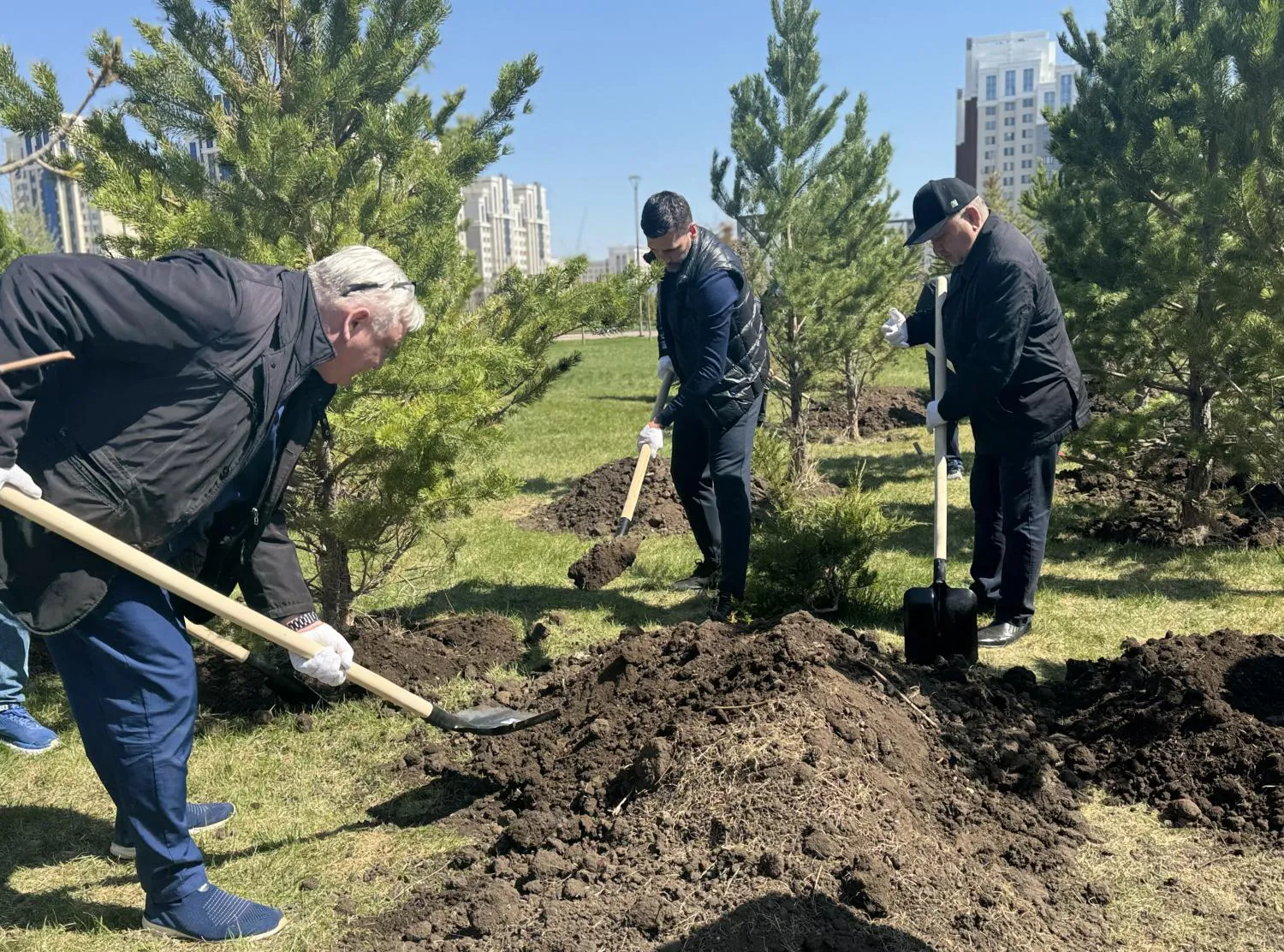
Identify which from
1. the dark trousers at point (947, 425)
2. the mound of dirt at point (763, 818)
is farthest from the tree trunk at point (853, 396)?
the mound of dirt at point (763, 818)

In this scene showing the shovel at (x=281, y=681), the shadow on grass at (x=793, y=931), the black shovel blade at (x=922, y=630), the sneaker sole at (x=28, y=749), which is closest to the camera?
the shadow on grass at (x=793, y=931)

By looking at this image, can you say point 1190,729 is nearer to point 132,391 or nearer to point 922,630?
point 922,630

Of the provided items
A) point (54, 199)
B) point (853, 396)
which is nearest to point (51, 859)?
point (853, 396)

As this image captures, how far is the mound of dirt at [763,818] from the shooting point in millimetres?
2699

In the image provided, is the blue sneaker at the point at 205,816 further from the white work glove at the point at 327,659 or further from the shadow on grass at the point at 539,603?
the shadow on grass at the point at 539,603

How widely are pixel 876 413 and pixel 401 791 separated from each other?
10.2 meters

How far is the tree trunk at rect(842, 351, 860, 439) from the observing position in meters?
11.4

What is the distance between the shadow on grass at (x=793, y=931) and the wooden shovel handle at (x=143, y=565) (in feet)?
4.47

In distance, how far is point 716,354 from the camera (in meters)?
5.16

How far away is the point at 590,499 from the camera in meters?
8.38

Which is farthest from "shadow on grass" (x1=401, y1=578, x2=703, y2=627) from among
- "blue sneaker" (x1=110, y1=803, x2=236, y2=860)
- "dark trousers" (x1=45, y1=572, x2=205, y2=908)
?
"dark trousers" (x1=45, y1=572, x2=205, y2=908)

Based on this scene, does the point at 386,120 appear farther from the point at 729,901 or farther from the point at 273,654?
the point at 729,901

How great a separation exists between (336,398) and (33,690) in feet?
7.41

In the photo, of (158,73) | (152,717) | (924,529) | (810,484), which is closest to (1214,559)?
(924,529)
